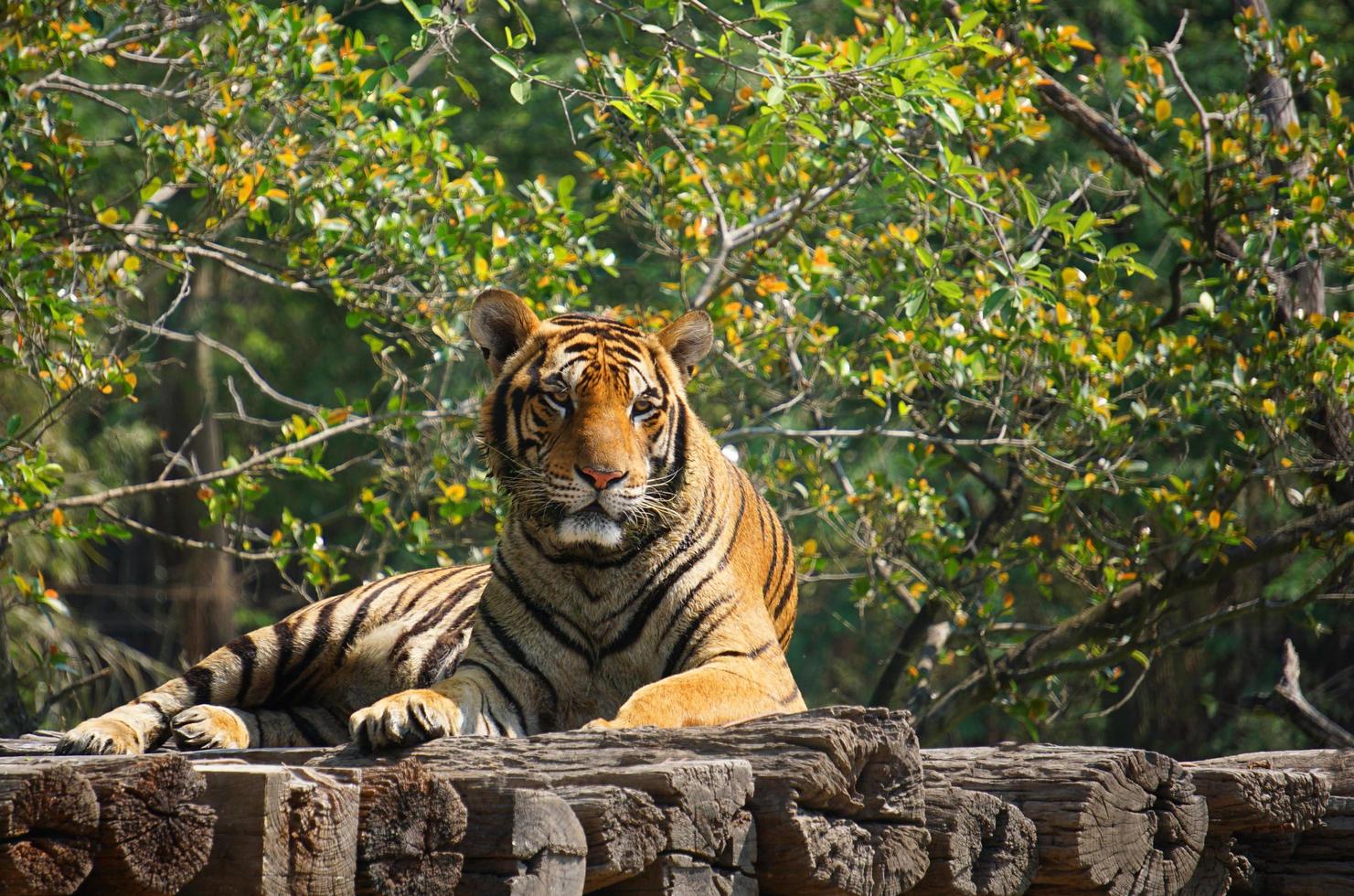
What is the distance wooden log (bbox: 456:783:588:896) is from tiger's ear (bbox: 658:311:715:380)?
6.99 ft

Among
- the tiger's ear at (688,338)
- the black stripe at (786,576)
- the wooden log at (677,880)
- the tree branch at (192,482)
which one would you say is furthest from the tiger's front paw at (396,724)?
the tree branch at (192,482)

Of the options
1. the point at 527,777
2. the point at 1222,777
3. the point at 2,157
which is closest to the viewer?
the point at 527,777

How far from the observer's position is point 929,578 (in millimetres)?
6645

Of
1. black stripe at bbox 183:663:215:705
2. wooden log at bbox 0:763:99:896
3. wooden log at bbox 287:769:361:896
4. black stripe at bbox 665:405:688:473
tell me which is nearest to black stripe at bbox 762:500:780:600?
black stripe at bbox 665:405:688:473

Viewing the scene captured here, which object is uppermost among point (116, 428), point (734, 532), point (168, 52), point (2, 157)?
point (168, 52)

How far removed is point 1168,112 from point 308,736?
419cm

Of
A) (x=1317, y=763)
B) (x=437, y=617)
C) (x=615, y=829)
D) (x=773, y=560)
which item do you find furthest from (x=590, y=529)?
(x=1317, y=763)

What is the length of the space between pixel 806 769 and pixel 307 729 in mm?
1936

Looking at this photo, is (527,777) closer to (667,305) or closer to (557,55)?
(667,305)

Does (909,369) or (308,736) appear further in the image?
(909,369)

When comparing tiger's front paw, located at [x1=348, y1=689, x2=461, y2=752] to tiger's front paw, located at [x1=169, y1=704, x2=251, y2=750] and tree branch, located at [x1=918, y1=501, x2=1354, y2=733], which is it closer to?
tiger's front paw, located at [x1=169, y1=704, x2=251, y2=750]

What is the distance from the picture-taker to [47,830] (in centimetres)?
158

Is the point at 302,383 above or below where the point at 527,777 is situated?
below

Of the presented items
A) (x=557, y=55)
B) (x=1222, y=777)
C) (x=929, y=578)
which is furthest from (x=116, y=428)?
(x=1222, y=777)
